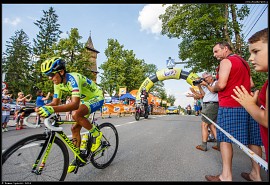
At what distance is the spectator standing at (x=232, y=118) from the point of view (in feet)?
8.56

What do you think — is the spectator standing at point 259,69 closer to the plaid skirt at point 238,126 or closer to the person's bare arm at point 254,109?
the person's bare arm at point 254,109

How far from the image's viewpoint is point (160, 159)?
13.2 feet

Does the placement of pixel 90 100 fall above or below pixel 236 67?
below

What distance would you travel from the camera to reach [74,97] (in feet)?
8.78

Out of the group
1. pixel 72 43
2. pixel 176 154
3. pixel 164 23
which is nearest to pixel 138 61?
pixel 72 43

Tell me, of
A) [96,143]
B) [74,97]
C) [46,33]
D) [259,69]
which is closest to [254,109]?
[259,69]

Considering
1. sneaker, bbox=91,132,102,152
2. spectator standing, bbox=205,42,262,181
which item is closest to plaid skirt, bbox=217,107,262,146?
spectator standing, bbox=205,42,262,181

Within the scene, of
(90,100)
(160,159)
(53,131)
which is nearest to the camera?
(53,131)

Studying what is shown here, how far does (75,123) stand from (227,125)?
229cm

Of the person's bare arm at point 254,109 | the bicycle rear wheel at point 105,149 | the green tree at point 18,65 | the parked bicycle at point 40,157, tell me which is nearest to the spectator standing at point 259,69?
the person's bare arm at point 254,109

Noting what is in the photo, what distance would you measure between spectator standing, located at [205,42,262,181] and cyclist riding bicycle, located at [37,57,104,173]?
1981 millimetres

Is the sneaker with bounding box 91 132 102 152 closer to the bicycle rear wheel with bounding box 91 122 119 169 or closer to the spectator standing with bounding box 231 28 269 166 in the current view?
the bicycle rear wheel with bounding box 91 122 119 169

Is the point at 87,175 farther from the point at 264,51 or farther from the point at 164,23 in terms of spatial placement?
the point at 164,23

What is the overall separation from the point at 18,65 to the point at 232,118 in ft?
182
